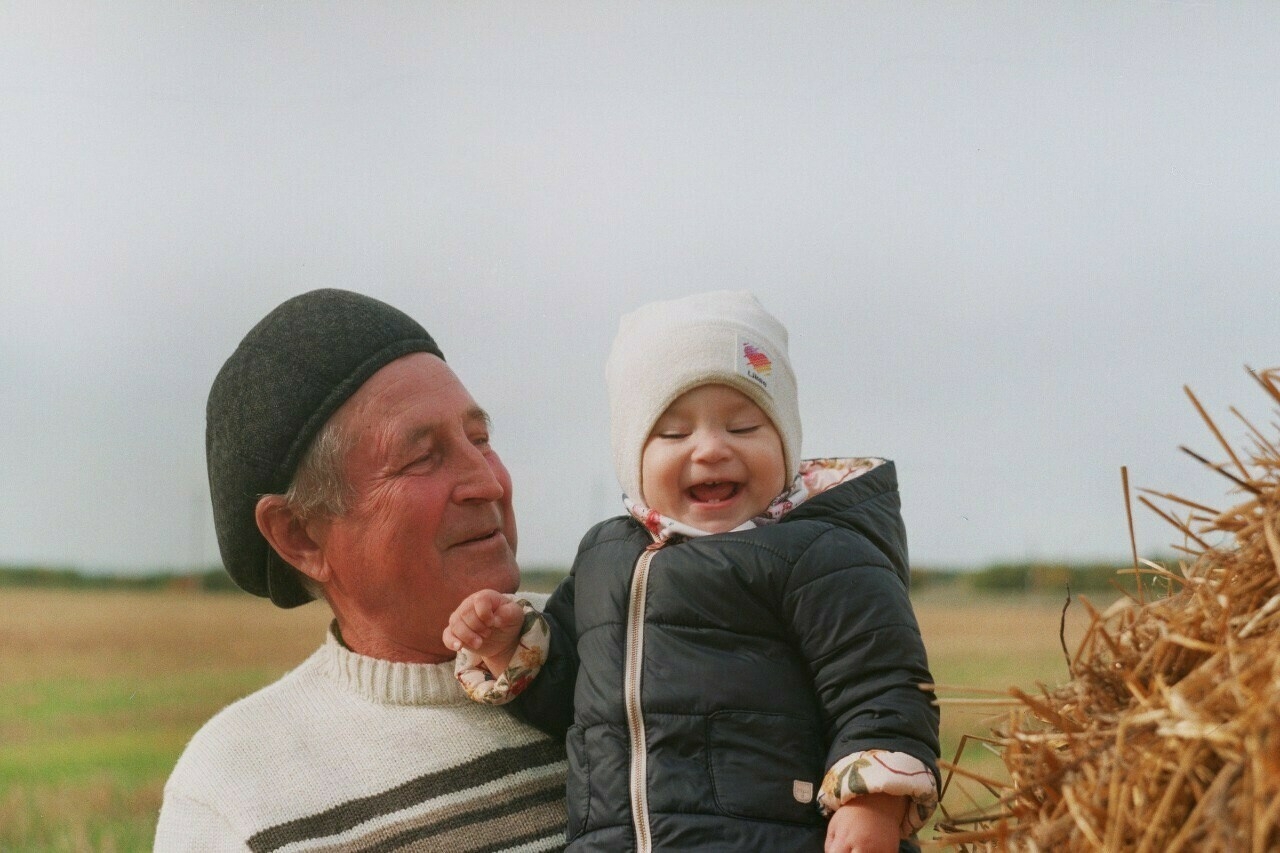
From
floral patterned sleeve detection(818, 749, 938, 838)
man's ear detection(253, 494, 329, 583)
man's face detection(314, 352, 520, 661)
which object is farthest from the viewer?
man's ear detection(253, 494, 329, 583)

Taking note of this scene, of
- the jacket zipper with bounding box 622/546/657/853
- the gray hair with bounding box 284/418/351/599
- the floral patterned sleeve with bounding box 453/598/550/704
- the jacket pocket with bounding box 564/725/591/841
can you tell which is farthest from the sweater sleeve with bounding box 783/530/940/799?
the gray hair with bounding box 284/418/351/599

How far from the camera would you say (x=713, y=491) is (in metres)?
2.26

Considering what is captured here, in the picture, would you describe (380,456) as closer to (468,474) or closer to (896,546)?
(468,474)

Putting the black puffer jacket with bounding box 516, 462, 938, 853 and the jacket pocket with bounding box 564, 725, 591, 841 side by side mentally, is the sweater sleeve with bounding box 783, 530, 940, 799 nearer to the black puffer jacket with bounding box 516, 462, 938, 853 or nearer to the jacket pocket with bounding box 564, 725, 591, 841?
the black puffer jacket with bounding box 516, 462, 938, 853

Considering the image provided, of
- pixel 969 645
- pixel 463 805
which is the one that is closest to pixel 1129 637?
pixel 463 805

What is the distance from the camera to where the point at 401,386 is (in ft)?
9.32

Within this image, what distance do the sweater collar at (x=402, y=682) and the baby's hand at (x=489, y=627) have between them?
381 mm

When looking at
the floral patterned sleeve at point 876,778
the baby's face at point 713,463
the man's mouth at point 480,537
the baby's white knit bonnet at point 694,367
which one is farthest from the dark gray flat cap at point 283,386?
the floral patterned sleeve at point 876,778

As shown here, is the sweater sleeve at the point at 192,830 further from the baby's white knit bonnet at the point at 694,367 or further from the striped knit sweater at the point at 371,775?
the baby's white knit bonnet at the point at 694,367

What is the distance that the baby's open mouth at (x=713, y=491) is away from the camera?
226 centimetres

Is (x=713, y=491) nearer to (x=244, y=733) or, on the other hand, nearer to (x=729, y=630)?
(x=729, y=630)

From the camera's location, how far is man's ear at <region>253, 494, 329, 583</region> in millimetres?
2893

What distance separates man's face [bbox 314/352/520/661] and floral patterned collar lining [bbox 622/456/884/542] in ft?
1.67

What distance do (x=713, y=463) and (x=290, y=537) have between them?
1.14 metres
